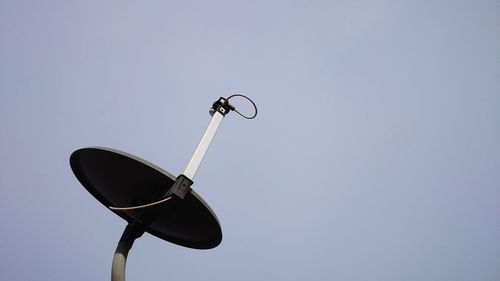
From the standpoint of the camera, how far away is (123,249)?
565cm

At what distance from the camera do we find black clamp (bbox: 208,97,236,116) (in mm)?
6281

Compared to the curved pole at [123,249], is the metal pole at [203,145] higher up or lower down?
higher up

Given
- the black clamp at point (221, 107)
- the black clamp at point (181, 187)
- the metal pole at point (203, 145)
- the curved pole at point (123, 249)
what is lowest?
the curved pole at point (123, 249)

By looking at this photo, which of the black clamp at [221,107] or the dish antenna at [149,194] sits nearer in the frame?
the dish antenna at [149,194]

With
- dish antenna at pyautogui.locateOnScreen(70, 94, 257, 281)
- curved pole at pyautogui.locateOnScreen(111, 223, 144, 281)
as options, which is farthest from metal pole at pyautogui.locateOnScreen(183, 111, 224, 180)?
curved pole at pyautogui.locateOnScreen(111, 223, 144, 281)

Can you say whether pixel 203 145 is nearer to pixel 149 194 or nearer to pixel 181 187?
pixel 181 187

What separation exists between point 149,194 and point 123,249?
1012mm

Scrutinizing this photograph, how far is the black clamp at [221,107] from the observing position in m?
6.28

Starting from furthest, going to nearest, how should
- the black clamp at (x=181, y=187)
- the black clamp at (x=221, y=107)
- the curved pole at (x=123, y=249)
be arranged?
the black clamp at (x=221, y=107) → the curved pole at (x=123, y=249) → the black clamp at (x=181, y=187)

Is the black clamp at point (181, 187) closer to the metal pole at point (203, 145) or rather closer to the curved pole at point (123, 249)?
the metal pole at point (203, 145)

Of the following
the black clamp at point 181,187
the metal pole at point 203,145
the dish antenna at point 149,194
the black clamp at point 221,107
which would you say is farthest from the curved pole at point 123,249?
the black clamp at point 221,107

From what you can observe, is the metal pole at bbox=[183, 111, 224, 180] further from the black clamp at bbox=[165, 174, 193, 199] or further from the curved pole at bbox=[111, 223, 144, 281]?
the curved pole at bbox=[111, 223, 144, 281]

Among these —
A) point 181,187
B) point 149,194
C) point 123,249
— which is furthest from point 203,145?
point 123,249

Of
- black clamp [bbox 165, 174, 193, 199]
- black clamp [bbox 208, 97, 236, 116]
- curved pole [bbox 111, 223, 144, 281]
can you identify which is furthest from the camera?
black clamp [bbox 208, 97, 236, 116]
